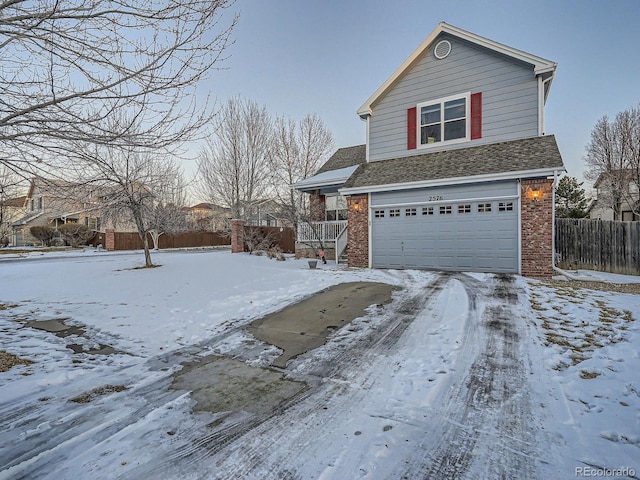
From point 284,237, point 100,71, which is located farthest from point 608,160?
point 100,71

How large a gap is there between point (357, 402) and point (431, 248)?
8.26 m

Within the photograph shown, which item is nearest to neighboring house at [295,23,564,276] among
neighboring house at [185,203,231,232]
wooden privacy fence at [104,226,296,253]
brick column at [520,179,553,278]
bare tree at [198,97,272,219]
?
brick column at [520,179,553,278]

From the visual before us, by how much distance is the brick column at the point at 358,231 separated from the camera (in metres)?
11.6

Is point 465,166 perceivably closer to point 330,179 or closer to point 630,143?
point 330,179

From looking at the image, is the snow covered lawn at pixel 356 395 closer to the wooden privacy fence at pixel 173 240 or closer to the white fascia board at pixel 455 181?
the white fascia board at pixel 455 181

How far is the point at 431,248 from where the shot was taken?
34.2 ft

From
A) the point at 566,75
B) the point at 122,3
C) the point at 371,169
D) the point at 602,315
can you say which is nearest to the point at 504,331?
the point at 602,315

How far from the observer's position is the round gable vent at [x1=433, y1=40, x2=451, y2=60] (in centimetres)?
1114

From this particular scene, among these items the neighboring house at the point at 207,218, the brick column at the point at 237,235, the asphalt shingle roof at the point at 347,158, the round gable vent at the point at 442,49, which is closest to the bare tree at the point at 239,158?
the neighboring house at the point at 207,218

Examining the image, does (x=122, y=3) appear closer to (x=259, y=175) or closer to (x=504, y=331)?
(x=504, y=331)

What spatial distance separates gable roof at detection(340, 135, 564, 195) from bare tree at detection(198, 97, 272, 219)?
12.3m

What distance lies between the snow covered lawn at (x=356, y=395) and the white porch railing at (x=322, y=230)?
809 centimetres

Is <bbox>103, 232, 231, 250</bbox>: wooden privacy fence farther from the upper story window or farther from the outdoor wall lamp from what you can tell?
the outdoor wall lamp

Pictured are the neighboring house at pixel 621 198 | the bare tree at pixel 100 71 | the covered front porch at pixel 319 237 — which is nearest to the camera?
the bare tree at pixel 100 71
